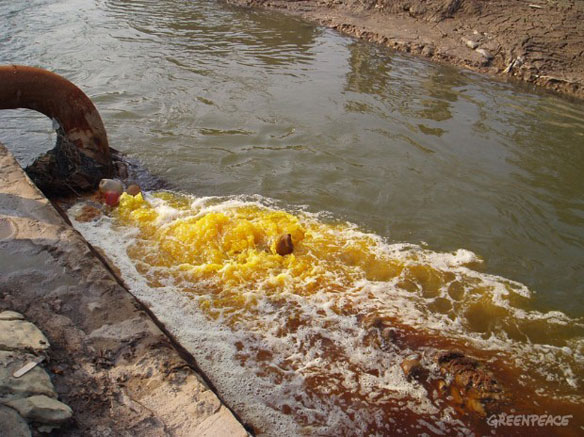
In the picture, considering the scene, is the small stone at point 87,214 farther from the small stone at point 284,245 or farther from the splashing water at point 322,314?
the small stone at point 284,245

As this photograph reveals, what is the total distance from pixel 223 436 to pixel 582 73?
38.4 feet

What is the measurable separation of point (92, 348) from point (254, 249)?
2.21 m

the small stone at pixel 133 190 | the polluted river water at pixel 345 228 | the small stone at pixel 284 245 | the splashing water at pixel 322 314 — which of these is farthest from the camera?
the small stone at pixel 133 190

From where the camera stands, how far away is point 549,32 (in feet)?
37.5

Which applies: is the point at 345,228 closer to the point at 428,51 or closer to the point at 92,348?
the point at 92,348

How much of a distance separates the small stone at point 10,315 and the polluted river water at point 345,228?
115 cm

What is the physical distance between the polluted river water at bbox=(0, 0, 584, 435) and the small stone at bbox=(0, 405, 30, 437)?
4.57 feet

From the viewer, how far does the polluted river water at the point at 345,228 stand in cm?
369

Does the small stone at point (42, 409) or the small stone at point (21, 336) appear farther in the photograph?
the small stone at point (21, 336)

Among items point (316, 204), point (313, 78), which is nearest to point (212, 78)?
point (313, 78)

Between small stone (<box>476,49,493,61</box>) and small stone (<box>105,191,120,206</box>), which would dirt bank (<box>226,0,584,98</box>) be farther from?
small stone (<box>105,191,120,206</box>)

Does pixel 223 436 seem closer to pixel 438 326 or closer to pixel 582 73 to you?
pixel 438 326

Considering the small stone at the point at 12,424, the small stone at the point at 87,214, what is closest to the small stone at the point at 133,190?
the small stone at the point at 87,214

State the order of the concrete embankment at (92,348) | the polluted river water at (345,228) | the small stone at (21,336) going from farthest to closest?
the polluted river water at (345,228) < the small stone at (21,336) < the concrete embankment at (92,348)
